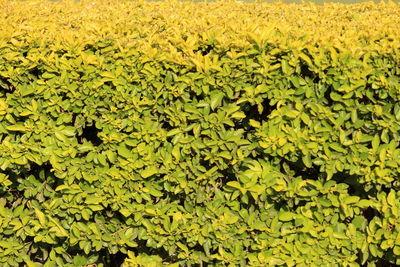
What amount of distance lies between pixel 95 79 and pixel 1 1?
8.45 feet

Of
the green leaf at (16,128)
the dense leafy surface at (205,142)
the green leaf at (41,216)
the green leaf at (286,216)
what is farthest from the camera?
the green leaf at (41,216)

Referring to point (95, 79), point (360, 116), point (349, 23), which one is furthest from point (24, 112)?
point (349, 23)

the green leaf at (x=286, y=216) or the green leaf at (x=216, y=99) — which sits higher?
the green leaf at (x=216, y=99)

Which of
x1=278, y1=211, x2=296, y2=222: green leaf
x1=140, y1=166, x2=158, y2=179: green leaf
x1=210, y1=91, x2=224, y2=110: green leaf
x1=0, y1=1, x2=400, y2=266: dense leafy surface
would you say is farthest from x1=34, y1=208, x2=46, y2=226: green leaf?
x1=278, y1=211, x2=296, y2=222: green leaf

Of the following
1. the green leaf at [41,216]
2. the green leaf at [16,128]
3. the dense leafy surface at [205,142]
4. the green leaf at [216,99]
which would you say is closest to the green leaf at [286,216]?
the dense leafy surface at [205,142]

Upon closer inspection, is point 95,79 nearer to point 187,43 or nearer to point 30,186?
point 187,43

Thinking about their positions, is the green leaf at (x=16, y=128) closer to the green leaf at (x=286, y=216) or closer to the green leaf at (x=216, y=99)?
the green leaf at (x=216, y=99)

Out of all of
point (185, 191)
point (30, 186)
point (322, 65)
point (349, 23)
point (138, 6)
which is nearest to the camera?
point (322, 65)

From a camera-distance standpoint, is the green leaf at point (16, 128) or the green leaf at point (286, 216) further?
the green leaf at point (16, 128)

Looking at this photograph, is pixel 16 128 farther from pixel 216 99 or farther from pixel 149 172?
pixel 216 99

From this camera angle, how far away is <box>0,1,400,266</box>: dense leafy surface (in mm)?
3562

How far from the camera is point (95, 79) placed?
383 centimetres

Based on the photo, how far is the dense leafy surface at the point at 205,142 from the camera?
11.7 feet

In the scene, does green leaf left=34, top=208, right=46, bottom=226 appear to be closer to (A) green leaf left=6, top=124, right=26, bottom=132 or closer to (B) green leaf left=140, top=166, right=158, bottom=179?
(A) green leaf left=6, top=124, right=26, bottom=132
